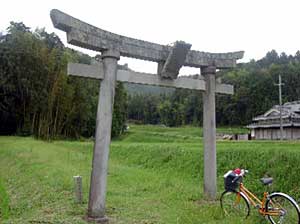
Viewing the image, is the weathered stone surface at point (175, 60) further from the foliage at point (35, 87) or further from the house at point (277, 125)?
the house at point (277, 125)

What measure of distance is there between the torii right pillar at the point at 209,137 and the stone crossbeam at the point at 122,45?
266mm

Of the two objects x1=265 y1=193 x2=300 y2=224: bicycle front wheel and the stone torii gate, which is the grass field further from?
the stone torii gate

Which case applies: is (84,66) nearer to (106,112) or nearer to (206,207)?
(106,112)

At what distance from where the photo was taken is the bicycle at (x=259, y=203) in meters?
4.79

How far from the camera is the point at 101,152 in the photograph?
5.25m

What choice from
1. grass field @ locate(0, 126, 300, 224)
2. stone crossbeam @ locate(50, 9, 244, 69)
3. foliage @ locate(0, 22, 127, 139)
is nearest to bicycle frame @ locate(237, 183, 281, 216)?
grass field @ locate(0, 126, 300, 224)

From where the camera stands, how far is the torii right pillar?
6.90m

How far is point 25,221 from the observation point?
16.8 feet

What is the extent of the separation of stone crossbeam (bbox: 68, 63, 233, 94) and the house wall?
25.6 meters

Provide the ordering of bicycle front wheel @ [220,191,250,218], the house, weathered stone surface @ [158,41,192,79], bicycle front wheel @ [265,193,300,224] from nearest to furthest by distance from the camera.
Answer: bicycle front wheel @ [265,193,300,224]
bicycle front wheel @ [220,191,250,218]
weathered stone surface @ [158,41,192,79]
the house

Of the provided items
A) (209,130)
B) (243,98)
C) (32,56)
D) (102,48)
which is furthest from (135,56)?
(243,98)

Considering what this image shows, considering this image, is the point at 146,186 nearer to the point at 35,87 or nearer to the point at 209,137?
the point at 209,137

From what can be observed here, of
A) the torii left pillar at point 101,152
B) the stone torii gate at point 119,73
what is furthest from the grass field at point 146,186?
the stone torii gate at point 119,73

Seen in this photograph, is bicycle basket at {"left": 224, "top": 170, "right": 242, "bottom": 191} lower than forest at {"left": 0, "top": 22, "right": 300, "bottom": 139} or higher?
lower
